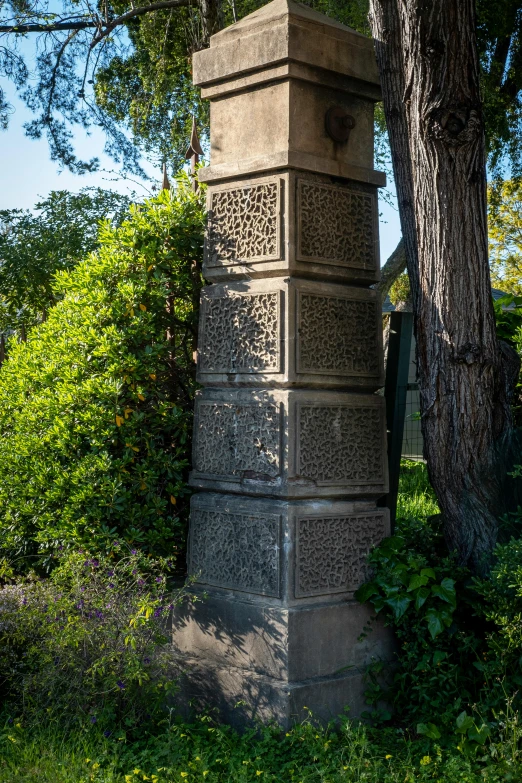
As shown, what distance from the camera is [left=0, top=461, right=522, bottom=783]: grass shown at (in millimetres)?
3707

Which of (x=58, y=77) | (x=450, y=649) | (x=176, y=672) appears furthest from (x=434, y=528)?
(x=58, y=77)

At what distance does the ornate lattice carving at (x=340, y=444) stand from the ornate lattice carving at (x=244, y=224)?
0.86 m

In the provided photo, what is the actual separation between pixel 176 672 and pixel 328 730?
90 centimetres

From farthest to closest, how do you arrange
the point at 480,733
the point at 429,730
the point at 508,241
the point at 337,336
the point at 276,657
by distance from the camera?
the point at 508,241 → the point at 337,336 → the point at 276,657 → the point at 429,730 → the point at 480,733

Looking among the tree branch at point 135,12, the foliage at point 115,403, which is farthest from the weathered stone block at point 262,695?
the tree branch at point 135,12

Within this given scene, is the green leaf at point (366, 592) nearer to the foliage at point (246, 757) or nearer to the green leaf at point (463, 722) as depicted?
the foliage at point (246, 757)

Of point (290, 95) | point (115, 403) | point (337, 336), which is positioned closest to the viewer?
point (290, 95)

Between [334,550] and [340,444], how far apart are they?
0.54m

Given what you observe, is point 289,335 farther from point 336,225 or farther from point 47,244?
point 47,244

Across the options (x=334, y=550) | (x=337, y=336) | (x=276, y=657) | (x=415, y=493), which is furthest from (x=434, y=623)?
(x=415, y=493)

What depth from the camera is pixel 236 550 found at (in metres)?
4.54

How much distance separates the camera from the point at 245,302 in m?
4.58

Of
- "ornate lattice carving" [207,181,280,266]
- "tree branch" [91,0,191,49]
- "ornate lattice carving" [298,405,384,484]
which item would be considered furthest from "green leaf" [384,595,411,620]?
"tree branch" [91,0,191,49]

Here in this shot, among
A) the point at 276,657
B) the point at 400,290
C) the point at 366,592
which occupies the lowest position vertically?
the point at 276,657
